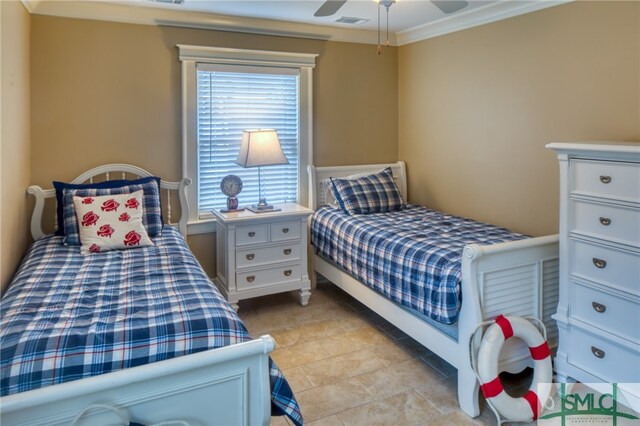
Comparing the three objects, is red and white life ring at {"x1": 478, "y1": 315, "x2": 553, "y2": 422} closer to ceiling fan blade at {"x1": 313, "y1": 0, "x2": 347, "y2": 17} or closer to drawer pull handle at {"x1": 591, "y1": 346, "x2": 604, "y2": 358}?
drawer pull handle at {"x1": 591, "y1": 346, "x2": 604, "y2": 358}

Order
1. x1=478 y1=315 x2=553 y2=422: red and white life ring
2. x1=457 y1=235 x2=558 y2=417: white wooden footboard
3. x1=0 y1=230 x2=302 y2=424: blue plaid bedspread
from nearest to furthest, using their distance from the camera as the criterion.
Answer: x1=0 y1=230 x2=302 y2=424: blue plaid bedspread, x1=478 y1=315 x2=553 y2=422: red and white life ring, x1=457 y1=235 x2=558 y2=417: white wooden footboard

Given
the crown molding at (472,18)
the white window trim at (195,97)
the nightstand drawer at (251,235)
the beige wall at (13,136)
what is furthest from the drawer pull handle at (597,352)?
the beige wall at (13,136)

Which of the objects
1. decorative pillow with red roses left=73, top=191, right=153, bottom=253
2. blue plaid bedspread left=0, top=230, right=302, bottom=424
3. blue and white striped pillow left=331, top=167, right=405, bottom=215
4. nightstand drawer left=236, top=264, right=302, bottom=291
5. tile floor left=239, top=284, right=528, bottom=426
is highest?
blue and white striped pillow left=331, top=167, right=405, bottom=215

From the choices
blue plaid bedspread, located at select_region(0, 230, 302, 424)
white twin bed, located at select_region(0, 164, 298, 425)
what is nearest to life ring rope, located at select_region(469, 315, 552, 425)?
blue plaid bedspread, located at select_region(0, 230, 302, 424)

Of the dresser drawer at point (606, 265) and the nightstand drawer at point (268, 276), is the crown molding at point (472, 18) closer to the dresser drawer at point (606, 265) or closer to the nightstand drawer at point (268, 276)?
the dresser drawer at point (606, 265)

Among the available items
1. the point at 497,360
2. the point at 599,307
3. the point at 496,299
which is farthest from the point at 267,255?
the point at 599,307

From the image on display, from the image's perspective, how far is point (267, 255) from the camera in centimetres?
364

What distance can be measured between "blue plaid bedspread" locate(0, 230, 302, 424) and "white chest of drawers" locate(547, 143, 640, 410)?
1.53 m

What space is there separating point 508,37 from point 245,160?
211 cm

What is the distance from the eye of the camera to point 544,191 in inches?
122

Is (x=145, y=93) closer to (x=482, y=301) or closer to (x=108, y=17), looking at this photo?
(x=108, y=17)

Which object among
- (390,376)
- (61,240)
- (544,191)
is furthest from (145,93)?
(544,191)

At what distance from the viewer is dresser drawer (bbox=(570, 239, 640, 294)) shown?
2.10 metres

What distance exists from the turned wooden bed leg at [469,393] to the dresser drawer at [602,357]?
0.58 meters
